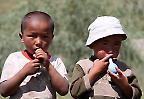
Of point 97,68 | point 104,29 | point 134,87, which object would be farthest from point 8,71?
point 134,87

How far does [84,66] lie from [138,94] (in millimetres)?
437

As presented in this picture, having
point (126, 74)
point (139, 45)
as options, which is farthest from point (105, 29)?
point (139, 45)

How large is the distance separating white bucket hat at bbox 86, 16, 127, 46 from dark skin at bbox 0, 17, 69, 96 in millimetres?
330

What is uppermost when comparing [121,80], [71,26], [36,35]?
[36,35]

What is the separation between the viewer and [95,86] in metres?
3.87

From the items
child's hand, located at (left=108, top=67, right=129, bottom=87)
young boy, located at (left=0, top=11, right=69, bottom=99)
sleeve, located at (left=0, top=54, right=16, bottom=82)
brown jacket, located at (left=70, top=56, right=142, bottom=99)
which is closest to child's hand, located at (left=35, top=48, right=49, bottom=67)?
young boy, located at (left=0, top=11, right=69, bottom=99)

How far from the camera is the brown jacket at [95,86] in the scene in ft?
12.5

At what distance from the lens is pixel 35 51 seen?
3650 millimetres

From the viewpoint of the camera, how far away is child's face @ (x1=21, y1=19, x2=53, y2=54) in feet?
12.0

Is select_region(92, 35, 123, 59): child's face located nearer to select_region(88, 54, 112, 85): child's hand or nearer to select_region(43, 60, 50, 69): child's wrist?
select_region(88, 54, 112, 85): child's hand

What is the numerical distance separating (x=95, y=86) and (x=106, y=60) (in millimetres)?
234

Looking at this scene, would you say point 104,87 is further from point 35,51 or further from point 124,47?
point 124,47

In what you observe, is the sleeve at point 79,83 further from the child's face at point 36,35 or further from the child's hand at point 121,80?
the child's face at point 36,35

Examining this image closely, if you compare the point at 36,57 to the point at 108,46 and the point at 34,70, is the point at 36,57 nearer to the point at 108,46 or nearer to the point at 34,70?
the point at 34,70
